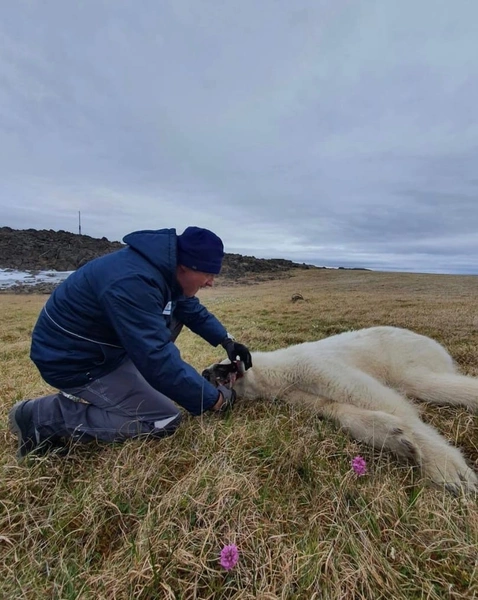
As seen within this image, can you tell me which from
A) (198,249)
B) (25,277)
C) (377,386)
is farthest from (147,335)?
A: (25,277)

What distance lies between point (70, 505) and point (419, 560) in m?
1.87

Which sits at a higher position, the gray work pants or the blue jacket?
the blue jacket

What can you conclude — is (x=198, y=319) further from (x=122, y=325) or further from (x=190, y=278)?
(x=122, y=325)

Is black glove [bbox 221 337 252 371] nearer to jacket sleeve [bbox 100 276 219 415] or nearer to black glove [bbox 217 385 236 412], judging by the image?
black glove [bbox 217 385 236 412]

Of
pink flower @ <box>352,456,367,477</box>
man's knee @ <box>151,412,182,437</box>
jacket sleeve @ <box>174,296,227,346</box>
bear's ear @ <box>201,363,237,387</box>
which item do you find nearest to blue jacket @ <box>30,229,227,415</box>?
man's knee @ <box>151,412,182,437</box>

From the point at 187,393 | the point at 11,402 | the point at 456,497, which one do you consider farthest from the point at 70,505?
the point at 11,402

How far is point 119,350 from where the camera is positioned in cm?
312

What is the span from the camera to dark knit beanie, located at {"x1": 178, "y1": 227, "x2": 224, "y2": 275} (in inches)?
121

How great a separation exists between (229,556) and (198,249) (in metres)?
2.17

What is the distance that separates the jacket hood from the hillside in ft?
130

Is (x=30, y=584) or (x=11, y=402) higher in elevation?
(x=30, y=584)

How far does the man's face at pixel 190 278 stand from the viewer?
3178 millimetres

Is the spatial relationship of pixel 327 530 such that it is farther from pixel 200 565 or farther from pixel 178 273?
pixel 178 273

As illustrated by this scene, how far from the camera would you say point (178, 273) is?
324 centimetres
